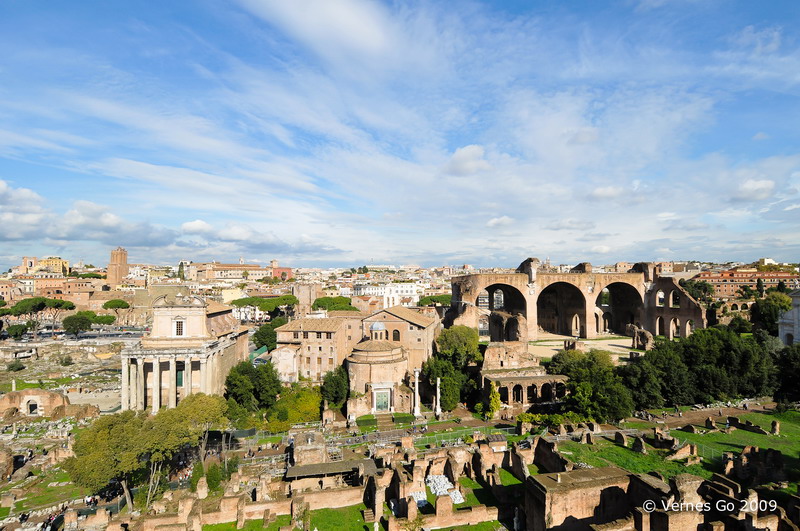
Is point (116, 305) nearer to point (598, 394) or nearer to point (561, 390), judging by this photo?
point (561, 390)

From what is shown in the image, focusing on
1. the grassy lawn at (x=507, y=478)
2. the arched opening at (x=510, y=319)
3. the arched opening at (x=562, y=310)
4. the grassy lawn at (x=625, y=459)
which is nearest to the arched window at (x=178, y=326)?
the grassy lawn at (x=507, y=478)

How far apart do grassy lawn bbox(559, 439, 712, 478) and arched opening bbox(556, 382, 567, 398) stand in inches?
310

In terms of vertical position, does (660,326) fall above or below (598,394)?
above

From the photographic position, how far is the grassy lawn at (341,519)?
17.6 m

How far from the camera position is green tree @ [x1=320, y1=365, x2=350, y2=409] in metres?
30.8

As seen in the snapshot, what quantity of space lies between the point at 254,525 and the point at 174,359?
16.6 m

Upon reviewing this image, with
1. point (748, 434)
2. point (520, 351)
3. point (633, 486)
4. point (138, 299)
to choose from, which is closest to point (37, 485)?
point (633, 486)

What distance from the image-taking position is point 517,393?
3195 centimetres

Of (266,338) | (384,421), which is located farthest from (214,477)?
(266,338)

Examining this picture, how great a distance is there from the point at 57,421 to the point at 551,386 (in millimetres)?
35398

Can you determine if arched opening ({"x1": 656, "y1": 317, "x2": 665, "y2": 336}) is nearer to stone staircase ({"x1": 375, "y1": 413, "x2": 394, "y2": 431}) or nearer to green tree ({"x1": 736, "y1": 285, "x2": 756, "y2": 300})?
green tree ({"x1": 736, "y1": 285, "x2": 756, "y2": 300})

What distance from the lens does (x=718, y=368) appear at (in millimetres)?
31781

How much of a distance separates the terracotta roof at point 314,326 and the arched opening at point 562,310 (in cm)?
2687

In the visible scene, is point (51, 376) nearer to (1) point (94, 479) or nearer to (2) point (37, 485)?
(2) point (37, 485)
